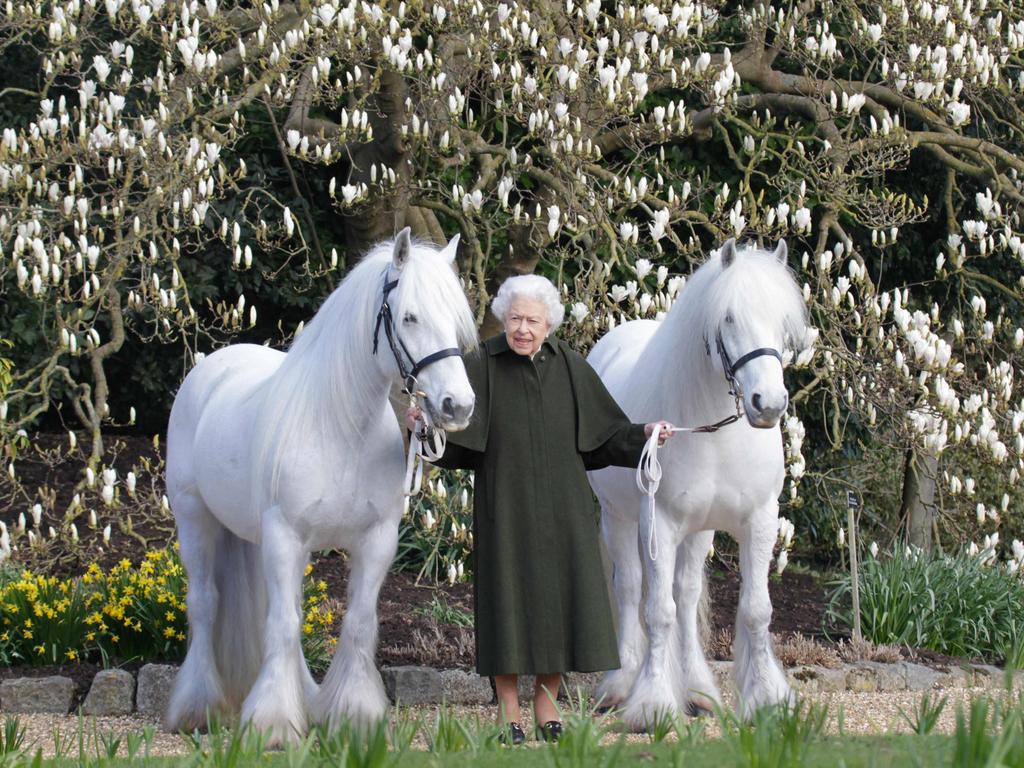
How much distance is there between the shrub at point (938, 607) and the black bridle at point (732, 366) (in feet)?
8.38

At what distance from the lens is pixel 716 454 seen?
204 inches

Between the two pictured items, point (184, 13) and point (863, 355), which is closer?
point (184, 13)

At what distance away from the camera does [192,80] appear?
25.4ft

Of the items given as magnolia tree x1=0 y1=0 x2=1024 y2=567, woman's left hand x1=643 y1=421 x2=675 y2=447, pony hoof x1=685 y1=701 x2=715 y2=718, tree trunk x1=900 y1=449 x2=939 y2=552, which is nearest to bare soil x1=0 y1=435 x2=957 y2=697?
tree trunk x1=900 y1=449 x2=939 y2=552

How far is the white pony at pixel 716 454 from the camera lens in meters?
4.84

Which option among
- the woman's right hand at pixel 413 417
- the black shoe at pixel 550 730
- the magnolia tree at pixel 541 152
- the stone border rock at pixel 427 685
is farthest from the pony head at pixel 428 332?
the magnolia tree at pixel 541 152

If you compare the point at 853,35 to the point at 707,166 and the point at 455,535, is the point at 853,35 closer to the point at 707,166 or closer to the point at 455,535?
the point at 707,166

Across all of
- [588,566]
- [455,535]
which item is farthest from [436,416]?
[455,535]

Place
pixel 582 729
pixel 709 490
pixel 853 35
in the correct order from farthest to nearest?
1. pixel 853 35
2. pixel 709 490
3. pixel 582 729

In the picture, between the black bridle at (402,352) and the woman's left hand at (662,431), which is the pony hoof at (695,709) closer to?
the woman's left hand at (662,431)

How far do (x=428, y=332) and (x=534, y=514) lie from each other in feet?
2.67

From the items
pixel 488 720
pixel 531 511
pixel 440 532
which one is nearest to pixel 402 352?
Result: pixel 531 511

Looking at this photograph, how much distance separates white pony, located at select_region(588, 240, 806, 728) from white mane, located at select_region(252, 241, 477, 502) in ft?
3.12

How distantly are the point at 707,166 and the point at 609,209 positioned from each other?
8.52 feet
